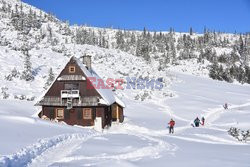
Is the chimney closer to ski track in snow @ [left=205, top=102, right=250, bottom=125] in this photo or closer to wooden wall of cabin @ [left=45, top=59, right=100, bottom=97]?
wooden wall of cabin @ [left=45, top=59, right=100, bottom=97]

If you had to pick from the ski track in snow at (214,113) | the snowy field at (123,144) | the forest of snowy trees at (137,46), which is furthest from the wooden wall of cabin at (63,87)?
the forest of snowy trees at (137,46)

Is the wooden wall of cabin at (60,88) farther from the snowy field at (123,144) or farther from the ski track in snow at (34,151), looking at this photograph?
the ski track in snow at (34,151)

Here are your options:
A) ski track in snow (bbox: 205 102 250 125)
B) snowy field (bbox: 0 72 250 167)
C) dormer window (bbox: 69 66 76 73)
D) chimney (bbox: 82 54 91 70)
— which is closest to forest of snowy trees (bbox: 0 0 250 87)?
chimney (bbox: 82 54 91 70)

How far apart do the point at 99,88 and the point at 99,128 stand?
3973 mm

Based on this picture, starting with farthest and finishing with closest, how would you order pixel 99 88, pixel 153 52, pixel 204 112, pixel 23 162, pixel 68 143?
1. pixel 153 52
2. pixel 204 112
3. pixel 99 88
4. pixel 68 143
5. pixel 23 162

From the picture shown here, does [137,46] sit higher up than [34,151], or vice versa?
[137,46]

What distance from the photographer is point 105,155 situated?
53.6 feet

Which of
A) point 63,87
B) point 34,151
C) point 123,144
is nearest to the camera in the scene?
point 34,151

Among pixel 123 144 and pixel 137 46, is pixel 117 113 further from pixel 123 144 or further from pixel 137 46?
pixel 137 46

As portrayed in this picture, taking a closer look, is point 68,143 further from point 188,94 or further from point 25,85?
point 188,94

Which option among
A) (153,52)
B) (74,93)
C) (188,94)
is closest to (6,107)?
(74,93)

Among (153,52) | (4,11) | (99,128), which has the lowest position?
(99,128)

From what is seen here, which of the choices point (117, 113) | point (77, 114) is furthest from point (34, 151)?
point (117, 113)

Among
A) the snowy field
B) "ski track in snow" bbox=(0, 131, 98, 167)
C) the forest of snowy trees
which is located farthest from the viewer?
the forest of snowy trees
